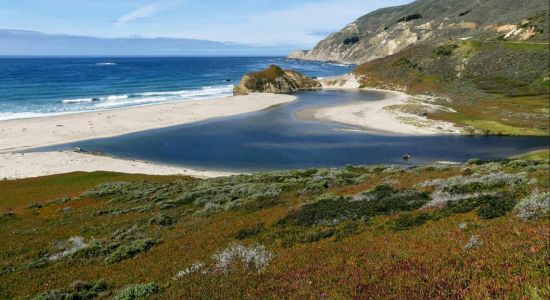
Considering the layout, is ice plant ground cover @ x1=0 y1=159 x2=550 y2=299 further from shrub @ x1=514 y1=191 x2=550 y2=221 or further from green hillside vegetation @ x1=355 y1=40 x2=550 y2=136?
green hillside vegetation @ x1=355 y1=40 x2=550 y2=136

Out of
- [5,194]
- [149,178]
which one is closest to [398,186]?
[149,178]

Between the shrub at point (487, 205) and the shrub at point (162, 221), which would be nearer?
the shrub at point (487, 205)

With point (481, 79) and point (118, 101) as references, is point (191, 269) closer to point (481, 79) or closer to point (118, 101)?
point (118, 101)

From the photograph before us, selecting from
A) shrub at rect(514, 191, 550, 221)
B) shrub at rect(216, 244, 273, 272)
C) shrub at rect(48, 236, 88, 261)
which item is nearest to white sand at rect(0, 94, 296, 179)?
shrub at rect(48, 236, 88, 261)

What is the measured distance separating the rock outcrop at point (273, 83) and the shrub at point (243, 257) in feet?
364

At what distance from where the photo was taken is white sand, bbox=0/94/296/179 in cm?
4641

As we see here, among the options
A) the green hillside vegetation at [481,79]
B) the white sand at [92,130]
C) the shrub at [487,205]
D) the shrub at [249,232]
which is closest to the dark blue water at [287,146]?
the white sand at [92,130]

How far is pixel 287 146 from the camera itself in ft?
189

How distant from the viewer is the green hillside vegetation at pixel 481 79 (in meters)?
70.5

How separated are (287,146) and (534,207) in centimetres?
4638

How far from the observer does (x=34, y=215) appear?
85.5 feet

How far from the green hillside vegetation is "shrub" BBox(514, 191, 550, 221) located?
57.5 m

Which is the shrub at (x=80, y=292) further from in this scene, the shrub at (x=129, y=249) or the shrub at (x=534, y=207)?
the shrub at (x=534, y=207)

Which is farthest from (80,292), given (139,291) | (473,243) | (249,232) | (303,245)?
(473,243)
